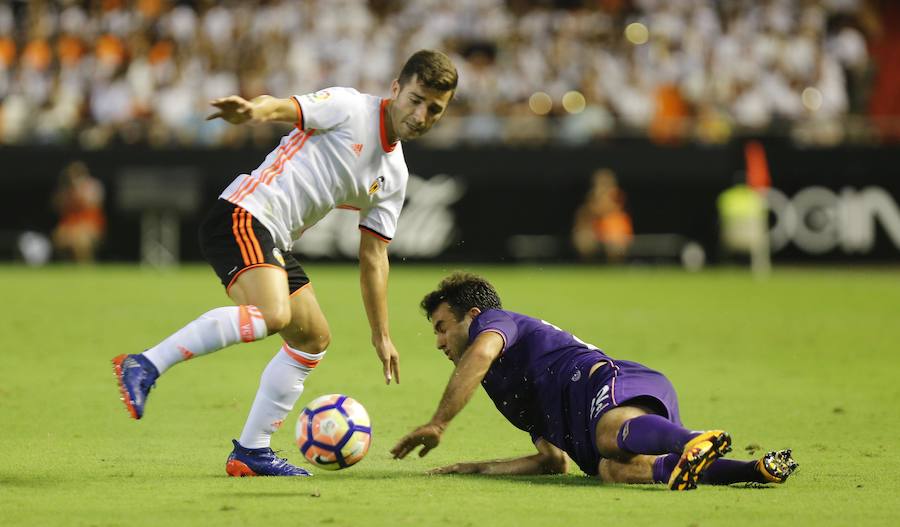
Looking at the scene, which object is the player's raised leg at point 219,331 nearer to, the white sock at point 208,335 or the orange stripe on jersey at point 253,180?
the white sock at point 208,335

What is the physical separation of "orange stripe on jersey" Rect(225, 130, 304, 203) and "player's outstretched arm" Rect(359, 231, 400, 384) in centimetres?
64

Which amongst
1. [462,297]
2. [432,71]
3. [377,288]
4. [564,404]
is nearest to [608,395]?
[564,404]

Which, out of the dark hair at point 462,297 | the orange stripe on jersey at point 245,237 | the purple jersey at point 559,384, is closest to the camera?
the orange stripe on jersey at point 245,237

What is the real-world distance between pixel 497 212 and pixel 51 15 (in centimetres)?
974

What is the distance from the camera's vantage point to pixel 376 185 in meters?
6.89

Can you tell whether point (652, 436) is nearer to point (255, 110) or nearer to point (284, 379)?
point (284, 379)

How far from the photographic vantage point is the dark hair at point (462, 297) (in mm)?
6766

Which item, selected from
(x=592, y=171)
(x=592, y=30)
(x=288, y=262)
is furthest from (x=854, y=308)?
(x=288, y=262)

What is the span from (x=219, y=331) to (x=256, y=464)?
3.30 ft

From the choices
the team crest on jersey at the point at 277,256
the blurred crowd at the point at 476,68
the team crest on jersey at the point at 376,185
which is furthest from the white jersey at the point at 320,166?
the blurred crowd at the point at 476,68

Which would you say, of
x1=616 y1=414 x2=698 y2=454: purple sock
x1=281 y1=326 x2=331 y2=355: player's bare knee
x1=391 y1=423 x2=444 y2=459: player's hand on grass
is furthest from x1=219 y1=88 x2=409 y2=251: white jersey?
x1=616 y1=414 x2=698 y2=454: purple sock

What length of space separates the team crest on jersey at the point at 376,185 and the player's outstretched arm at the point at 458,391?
1012 mm

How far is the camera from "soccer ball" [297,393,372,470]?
21.4 ft

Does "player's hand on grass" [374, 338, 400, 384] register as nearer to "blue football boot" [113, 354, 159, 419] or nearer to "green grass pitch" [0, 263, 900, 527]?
"green grass pitch" [0, 263, 900, 527]
